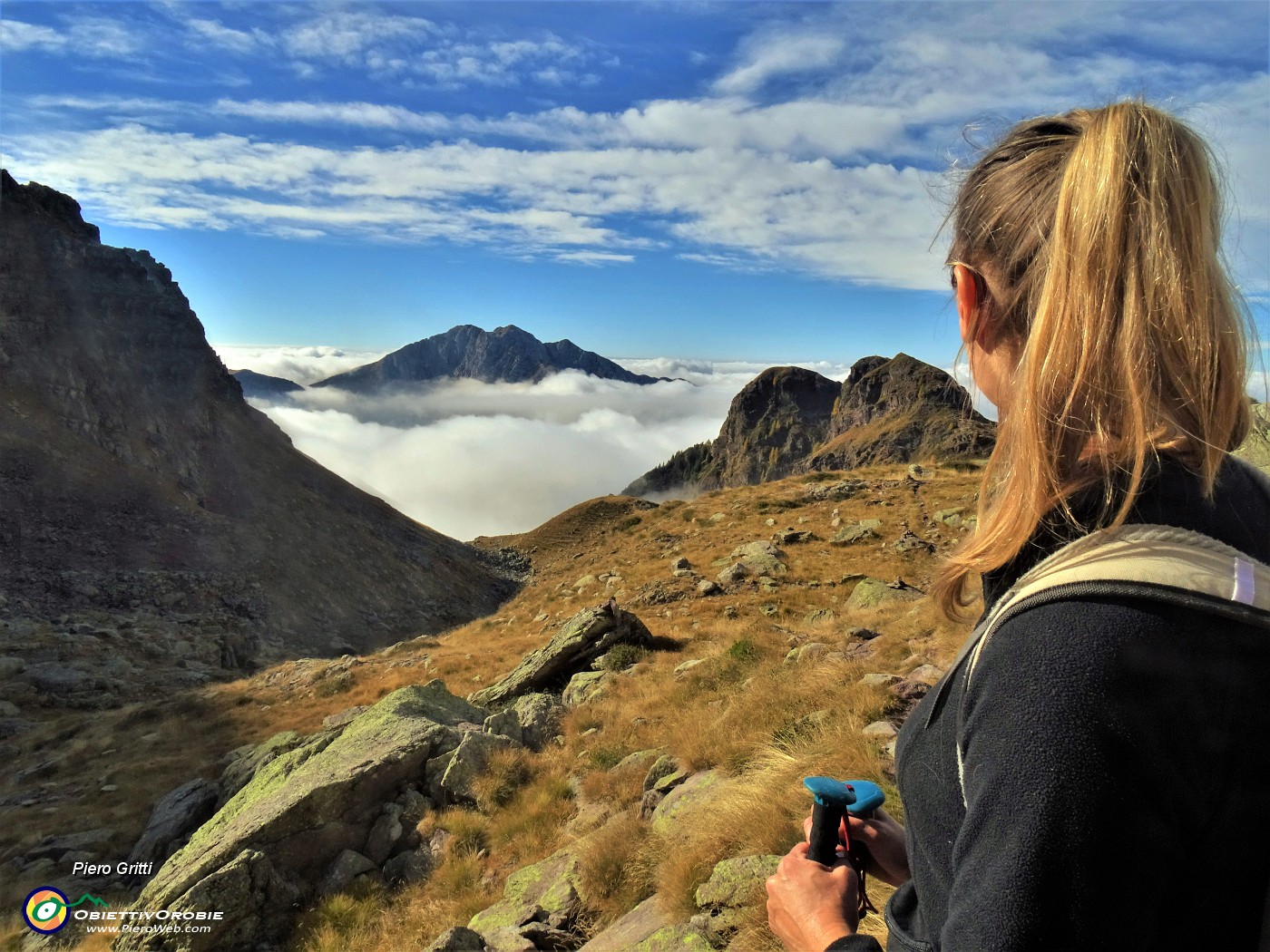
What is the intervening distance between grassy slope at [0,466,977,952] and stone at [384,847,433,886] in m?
0.28

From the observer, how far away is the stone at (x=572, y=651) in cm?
1490

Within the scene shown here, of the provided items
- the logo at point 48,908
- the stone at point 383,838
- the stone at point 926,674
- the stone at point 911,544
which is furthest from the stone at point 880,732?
the stone at point 911,544

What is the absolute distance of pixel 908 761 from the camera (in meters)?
1.73

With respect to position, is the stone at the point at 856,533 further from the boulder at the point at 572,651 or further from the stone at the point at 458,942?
the stone at the point at 458,942

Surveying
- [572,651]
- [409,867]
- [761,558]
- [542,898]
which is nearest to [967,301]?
[542,898]

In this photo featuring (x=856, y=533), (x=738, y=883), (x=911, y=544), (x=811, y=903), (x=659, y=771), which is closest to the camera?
(x=811, y=903)

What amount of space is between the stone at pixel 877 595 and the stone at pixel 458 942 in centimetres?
1146

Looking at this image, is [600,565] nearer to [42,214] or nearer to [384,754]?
[384,754]

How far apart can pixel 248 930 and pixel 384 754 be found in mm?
2692

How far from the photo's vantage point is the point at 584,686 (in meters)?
13.7

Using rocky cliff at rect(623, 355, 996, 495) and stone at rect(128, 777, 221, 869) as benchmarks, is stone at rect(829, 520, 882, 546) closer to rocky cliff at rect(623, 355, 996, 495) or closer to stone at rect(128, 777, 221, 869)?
stone at rect(128, 777, 221, 869)

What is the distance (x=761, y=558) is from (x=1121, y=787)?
74.8 ft

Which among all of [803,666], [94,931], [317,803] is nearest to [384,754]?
[317,803]

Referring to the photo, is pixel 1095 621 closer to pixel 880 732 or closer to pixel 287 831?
pixel 880 732
